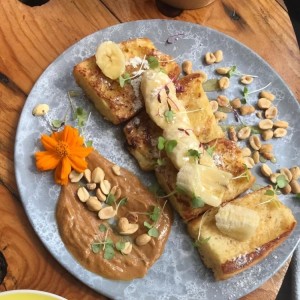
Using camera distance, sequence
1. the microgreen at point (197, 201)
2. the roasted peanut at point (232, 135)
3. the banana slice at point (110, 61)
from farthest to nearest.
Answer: the roasted peanut at point (232, 135)
the banana slice at point (110, 61)
the microgreen at point (197, 201)

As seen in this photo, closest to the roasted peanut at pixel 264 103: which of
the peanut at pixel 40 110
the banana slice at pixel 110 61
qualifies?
the banana slice at pixel 110 61

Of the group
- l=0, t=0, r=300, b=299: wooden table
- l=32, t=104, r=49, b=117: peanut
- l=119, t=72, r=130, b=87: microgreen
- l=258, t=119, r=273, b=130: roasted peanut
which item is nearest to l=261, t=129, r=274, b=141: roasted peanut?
l=258, t=119, r=273, b=130: roasted peanut

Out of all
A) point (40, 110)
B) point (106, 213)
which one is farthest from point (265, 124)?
point (40, 110)

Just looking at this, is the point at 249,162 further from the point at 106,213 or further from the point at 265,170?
the point at 106,213

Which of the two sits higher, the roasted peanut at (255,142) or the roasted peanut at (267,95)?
the roasted peanut at (267,95)

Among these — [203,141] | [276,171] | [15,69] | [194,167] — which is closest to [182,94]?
[203,141]

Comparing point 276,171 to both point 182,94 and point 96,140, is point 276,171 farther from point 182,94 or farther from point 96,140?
point 96,140

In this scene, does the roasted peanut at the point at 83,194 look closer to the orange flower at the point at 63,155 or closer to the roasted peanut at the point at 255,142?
the orange flower at the point at 63,155
